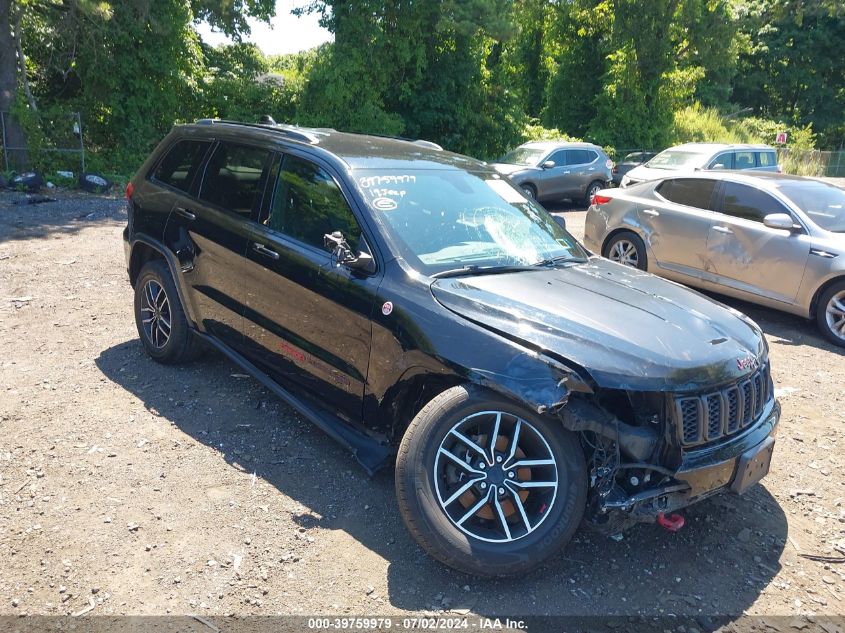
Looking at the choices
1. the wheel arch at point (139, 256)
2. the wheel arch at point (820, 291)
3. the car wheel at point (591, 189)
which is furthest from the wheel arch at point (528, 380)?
the car wheel at point (591, 189)

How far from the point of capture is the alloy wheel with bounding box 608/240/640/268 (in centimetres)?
902

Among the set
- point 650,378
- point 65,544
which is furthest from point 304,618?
point 650,378

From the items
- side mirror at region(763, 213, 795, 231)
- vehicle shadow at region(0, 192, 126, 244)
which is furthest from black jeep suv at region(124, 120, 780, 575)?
vehicle shadow at region(0, 192, 126, 244)

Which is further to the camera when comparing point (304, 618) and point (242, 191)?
A: point (242, 191)

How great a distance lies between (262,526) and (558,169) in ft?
48.7

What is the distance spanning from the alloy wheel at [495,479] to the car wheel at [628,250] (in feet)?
19.9

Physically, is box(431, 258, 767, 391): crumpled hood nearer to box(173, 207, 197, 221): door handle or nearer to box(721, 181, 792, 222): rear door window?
box(173, 207, 197, 221): door handle

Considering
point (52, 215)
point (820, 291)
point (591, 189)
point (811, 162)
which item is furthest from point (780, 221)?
point (811, 162)

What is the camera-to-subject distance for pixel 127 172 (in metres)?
18.0

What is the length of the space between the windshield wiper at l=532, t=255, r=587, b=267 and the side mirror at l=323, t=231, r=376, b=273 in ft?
3.43

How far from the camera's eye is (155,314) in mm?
5445

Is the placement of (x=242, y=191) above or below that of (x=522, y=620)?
above

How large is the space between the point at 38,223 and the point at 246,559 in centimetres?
1004

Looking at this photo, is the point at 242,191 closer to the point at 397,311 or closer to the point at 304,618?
the point at 397,311
